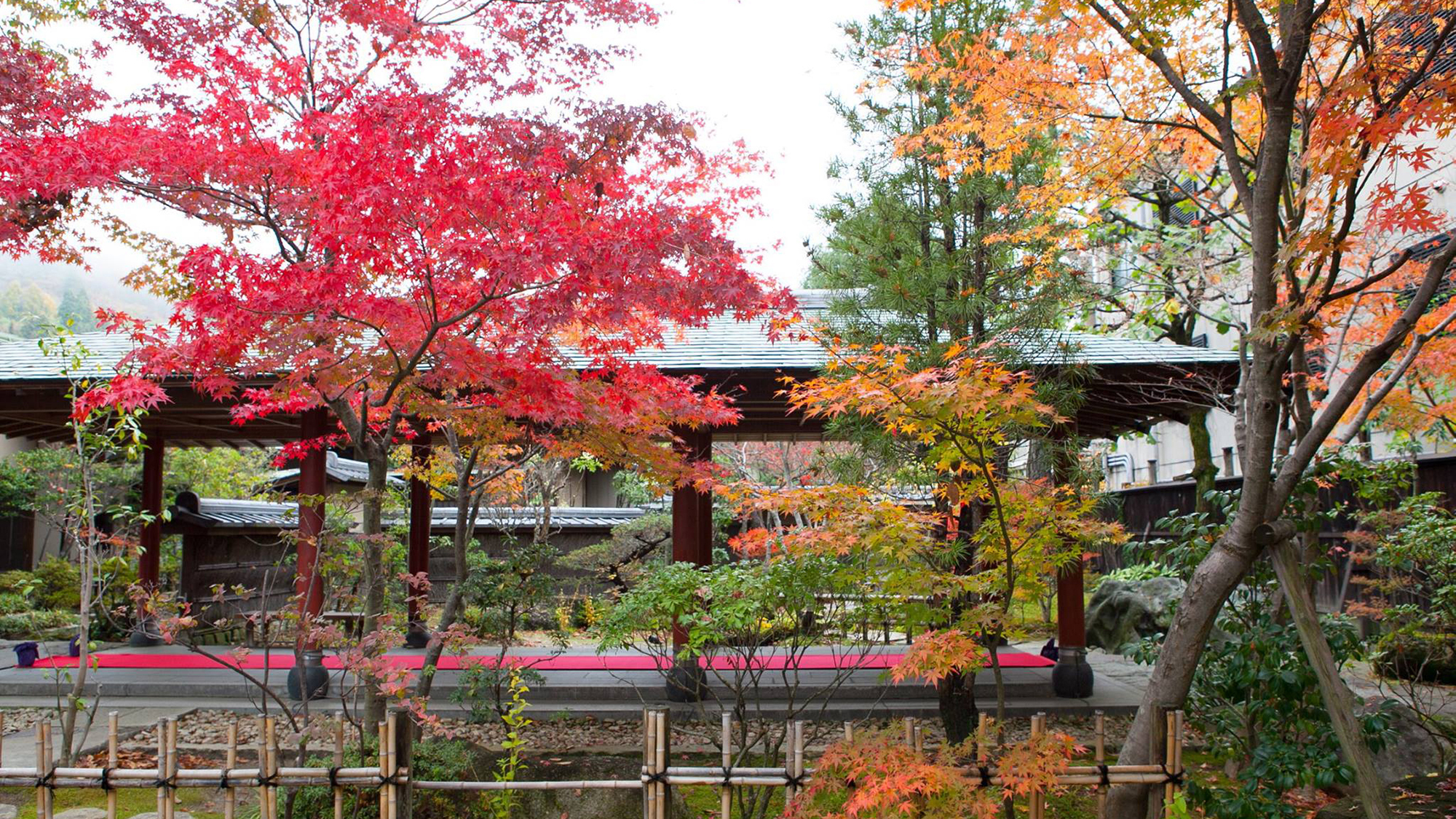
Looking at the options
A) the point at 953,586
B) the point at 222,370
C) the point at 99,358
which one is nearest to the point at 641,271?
the point at 953,586

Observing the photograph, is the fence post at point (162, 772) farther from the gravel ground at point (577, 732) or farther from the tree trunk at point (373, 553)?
the gravel ground at point (577, 732)

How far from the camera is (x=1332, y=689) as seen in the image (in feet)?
13.3

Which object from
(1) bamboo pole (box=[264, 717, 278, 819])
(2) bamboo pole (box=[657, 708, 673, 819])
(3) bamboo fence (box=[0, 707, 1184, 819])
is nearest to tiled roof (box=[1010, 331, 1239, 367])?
(3) bamboo fence (box=[0, 707, 1184, 819])

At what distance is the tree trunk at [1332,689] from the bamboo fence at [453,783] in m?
0.65

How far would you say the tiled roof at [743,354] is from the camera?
8.23 m

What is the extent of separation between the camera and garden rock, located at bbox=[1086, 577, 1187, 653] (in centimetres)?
1164

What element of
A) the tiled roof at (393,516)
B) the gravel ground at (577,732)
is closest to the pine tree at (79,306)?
the tiled roof at (393,516)

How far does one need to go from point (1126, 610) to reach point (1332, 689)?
8.35 m

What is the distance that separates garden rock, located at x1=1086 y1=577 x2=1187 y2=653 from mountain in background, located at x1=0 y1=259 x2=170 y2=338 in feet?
134

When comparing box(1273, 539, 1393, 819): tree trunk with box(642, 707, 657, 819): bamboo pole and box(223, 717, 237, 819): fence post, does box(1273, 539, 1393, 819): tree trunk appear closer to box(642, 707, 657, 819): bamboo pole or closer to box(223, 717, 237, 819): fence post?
box(642, 707, 657, 819): bamboo pole

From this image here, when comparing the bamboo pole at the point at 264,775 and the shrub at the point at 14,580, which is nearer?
the bamboo pole at the point at 264,775

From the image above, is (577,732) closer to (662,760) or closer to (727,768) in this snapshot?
(662,760)

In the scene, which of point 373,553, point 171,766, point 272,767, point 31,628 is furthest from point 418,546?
point 31,628

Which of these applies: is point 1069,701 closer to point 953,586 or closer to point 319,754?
point 953,586
